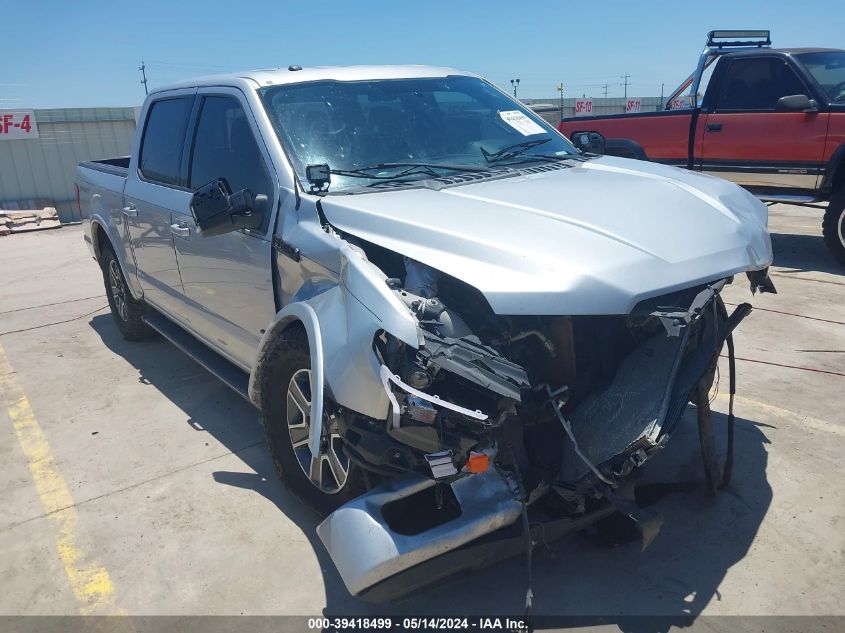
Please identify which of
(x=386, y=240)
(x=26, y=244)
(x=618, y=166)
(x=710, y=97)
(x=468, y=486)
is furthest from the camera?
(x=26, y=244)

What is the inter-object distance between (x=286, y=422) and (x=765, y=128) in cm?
710

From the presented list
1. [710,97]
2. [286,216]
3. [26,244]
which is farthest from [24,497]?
[26,244]

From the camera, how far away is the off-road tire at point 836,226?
748 cm

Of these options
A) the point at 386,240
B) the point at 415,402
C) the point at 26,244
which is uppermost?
the point at 386,240

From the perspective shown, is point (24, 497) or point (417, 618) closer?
point (417, 618)

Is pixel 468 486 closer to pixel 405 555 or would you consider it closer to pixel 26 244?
pixel 405 555

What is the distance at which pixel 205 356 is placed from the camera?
4.61 meters

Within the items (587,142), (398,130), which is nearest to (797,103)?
(587,142)

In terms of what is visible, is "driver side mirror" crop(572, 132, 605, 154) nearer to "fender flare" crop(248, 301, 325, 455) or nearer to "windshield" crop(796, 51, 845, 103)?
"fender flare" crop(248, 301, 325, 455)

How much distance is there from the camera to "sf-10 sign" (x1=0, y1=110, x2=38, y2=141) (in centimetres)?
1484

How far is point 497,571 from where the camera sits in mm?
2988

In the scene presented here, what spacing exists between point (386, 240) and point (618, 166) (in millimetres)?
1698

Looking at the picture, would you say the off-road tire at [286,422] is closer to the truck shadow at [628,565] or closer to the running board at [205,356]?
the truck shadow at [628,565]

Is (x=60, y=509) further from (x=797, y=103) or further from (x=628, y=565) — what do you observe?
(x=797, y=103)
